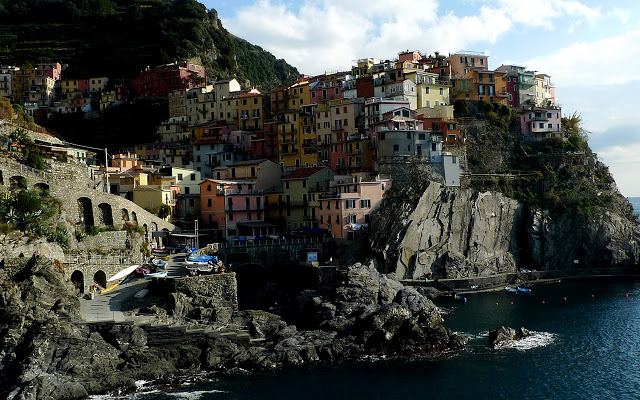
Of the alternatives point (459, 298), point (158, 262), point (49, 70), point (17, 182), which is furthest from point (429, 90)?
point (49, 70)

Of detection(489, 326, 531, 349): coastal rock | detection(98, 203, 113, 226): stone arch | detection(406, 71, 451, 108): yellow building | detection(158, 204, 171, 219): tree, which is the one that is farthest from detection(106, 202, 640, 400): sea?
detection(406, 71, 451, 108): yellow building

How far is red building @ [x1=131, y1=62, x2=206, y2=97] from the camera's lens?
355 feet

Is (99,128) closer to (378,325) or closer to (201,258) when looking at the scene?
(201,258)

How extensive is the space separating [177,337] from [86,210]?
727 inches

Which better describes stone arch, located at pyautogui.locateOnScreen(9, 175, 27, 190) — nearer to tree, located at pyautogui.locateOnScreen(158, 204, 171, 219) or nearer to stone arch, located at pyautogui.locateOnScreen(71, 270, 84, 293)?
stone arch, located at pyautogui.locateOnScreen(71, 270, 84, 293)

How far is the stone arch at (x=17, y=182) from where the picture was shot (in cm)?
5506

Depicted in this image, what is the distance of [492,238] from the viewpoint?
78312 millimetres

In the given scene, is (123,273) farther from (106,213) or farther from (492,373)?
(492,373)

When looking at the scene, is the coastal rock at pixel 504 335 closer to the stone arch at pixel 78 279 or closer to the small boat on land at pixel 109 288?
the small boat on land at pixel 109 288

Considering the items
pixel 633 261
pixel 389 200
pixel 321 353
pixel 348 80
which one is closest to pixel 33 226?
pixel 321 353

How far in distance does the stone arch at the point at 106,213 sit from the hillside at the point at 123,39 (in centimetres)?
5724

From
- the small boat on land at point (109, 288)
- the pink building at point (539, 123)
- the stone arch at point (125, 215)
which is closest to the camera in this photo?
the small boat on land at point (109, 288)

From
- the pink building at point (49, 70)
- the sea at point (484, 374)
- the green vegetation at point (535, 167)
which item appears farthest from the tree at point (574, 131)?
the pink building at point (49, 70)

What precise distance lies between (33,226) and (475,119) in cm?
5681
